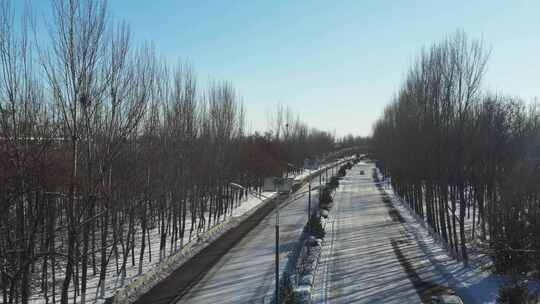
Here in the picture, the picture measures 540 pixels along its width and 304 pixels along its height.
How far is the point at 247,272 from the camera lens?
18672 mm

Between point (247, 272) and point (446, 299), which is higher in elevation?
point (446, 299)

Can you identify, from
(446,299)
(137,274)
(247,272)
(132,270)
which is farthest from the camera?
(132,270)

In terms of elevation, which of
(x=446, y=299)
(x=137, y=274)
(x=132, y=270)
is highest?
(x=446, y=299)

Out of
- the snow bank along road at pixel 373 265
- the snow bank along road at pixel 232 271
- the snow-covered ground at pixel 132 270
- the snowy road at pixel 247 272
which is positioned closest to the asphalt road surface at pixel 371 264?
the snow bank along road at pixel 373 265

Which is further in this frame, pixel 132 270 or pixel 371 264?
pixel 371 264

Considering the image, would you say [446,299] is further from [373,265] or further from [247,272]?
[247,272]

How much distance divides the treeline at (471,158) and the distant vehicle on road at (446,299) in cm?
203

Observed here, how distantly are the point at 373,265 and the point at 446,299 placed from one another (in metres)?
5.59

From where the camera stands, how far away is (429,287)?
16453 mm

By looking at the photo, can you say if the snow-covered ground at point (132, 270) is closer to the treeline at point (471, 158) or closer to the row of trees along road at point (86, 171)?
the row of trees along road at point (86, 171)

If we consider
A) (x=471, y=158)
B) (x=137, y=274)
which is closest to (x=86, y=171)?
(x=137, y=274)

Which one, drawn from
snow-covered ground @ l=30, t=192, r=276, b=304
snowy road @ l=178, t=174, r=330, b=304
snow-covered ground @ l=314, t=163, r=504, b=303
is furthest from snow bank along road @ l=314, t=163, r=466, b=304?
snow-covered ground @ l=30, t=192, r=276, b=304

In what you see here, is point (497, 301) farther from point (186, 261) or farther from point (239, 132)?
point (239, 132)

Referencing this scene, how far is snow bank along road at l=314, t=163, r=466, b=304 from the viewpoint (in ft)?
51.4
